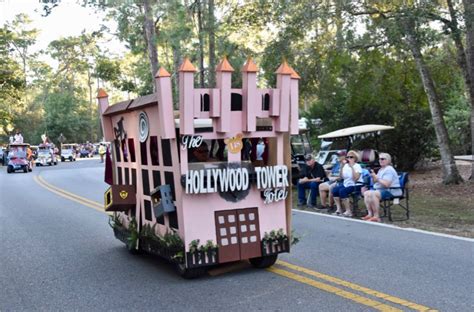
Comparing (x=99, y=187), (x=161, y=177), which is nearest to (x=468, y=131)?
(x=99, y=187)

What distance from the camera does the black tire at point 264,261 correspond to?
6.52 m

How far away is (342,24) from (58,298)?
12.4 metres

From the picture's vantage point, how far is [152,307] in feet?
17.3

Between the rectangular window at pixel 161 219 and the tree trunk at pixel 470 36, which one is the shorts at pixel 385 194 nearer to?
the tree trunk at pixel 470 36

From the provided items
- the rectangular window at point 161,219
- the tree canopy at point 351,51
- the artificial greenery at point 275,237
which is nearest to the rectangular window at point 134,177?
the rectangular window at point 161,219

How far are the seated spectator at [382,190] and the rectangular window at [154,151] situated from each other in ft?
17.1

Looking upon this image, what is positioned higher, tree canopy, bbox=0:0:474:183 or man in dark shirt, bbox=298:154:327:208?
tree canopy, bbox=0:0:474:183

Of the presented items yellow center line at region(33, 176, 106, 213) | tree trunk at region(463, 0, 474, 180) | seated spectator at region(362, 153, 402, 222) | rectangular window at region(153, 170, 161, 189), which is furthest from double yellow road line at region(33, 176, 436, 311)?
tree trunk at region(463, 0, 474, 180)

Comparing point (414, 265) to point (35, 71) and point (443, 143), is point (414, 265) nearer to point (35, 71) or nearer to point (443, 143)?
point (443, 143)

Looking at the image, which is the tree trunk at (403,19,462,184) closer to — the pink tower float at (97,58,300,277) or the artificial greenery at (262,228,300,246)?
the pink tower float at (97,58,300,277)

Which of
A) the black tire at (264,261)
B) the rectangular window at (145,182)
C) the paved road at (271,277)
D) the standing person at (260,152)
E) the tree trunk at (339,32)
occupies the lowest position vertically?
the paved road at (271,277)

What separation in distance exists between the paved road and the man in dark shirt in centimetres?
298

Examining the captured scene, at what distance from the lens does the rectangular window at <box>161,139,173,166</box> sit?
237 inches

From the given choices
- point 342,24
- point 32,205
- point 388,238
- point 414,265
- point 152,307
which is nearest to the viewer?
point 152,307
